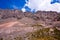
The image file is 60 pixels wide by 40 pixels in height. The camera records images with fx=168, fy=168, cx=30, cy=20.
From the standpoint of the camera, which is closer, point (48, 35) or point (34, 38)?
point (34, 38)

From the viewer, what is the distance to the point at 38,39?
152000mm

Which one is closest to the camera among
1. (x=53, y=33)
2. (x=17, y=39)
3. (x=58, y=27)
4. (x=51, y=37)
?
(x=17, y=39)

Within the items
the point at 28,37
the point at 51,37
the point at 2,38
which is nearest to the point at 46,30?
the point at 51,37

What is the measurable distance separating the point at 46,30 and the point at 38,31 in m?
9.50

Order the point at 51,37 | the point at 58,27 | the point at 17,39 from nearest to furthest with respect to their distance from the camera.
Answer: the point at 17,39 < the point at 51,37 < the point at 58,27

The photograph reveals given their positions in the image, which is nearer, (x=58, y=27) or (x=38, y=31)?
(x=38, y=31)

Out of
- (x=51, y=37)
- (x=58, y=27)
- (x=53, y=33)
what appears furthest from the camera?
(x=58, y=27)

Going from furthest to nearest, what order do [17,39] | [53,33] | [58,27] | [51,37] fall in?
[58,27] → [53,33] → [51,37] → [17,39]

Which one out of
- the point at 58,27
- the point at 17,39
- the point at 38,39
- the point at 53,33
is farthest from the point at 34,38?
the point at 58,27

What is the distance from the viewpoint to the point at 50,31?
175125mm

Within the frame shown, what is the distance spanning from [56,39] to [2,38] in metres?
48.7

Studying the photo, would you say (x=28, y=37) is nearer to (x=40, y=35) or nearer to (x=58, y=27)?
(x=40, y=35)

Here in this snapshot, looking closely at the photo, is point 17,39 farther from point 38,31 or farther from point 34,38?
point 38,31

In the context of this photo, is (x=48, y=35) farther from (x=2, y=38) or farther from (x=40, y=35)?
(x=2, y=38)
